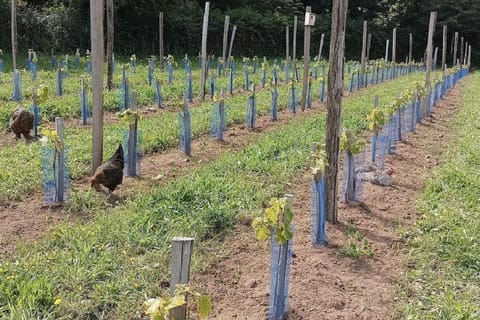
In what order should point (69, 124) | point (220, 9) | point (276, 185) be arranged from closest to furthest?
point (276, 185)
point (69, 124)
point (220, 9)

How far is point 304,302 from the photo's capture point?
370cm

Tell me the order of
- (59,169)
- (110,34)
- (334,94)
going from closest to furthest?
1. (334,94)
2. (59,169)
3. (110,34)

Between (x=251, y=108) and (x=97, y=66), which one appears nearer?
(x=97, y=66)

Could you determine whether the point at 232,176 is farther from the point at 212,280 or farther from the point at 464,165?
the point at 464,165

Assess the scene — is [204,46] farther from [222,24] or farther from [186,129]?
[222,24]

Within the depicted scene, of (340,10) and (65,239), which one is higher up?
(340,10)

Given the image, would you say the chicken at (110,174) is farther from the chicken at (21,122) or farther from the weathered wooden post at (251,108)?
the weathered wooden post at (251,108)

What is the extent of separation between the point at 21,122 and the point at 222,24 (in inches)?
900

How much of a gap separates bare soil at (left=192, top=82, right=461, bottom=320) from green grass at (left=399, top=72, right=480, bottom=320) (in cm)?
14

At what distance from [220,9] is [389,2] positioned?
14.2m

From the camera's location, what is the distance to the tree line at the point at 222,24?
79.5ft

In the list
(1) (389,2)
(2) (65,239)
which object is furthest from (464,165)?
(1) (389,2)

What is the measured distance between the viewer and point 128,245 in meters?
4.38

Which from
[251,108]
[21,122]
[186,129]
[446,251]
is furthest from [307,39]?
[446,251]
